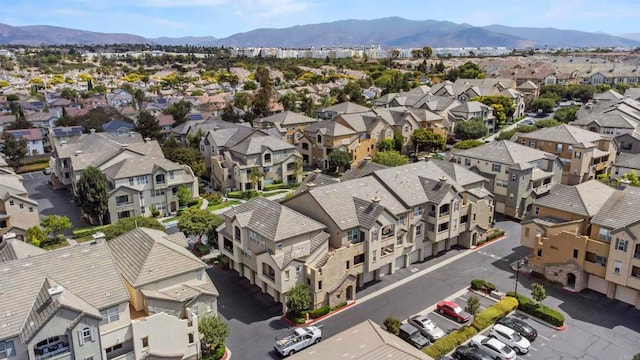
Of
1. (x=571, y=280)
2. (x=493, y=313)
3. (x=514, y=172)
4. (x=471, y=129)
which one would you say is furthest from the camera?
(x=471, y=129)

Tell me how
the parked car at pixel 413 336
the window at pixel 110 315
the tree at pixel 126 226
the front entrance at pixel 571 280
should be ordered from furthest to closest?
the tree at pixel 126 226, the front entrance at pixel 571 280, the parked car at pixel 413 336, the window at pixel 110 315

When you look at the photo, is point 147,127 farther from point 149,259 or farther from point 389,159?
point 149,259

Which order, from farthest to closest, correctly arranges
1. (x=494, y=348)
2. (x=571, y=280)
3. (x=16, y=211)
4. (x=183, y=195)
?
(x=183, y=195) → (x=16, y=211) → (x=571, y=280) → (x=494, y=348)

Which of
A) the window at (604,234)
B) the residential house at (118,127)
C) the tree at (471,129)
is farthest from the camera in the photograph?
the residential house at (118,127)

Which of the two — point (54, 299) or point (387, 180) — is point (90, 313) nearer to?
point (54, 299)

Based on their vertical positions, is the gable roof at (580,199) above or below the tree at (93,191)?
above

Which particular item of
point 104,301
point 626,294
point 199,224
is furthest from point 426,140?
point 104,301

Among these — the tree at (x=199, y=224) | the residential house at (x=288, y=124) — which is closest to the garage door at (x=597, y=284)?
the tree at (x=199, y=224)

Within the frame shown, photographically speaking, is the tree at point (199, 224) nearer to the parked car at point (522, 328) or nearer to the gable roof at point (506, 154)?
the parked car at point (522, 328)

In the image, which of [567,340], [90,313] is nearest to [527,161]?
[567,340]
